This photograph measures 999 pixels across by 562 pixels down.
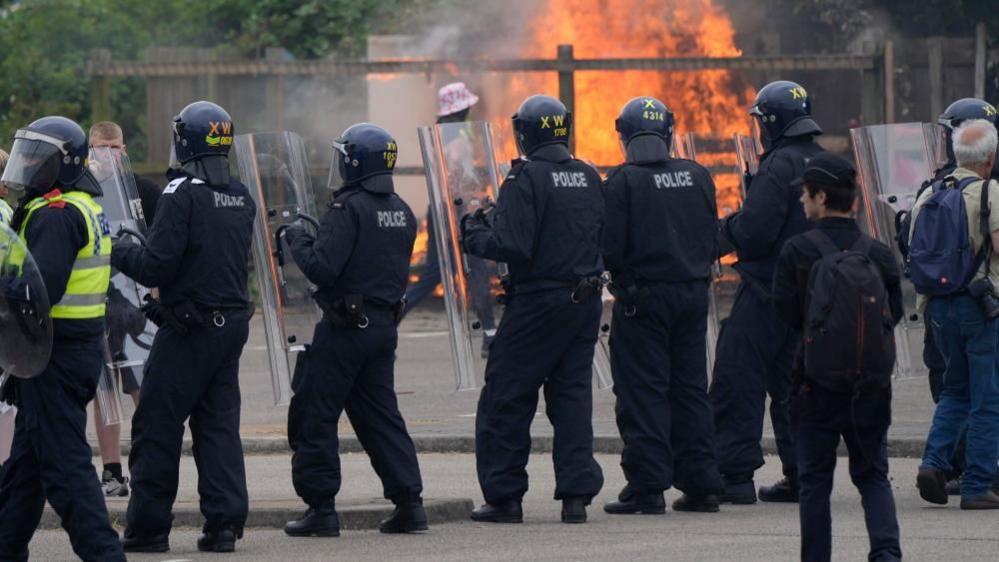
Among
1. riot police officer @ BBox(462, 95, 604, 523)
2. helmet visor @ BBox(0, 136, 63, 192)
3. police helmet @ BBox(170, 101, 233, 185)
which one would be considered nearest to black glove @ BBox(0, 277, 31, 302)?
helmet visor @ BBox(0, 136, 63, 192)

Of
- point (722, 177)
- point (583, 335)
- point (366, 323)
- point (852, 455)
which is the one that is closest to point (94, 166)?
point (366, 323)

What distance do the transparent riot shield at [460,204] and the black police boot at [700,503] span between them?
6.10 ft

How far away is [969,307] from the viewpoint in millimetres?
9250

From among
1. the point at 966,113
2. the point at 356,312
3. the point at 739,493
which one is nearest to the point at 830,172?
the point at 356,312

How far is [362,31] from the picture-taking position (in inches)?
878

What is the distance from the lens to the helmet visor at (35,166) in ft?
25.1

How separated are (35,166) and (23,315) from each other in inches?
27.5

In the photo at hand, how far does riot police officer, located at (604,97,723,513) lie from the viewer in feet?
30.8

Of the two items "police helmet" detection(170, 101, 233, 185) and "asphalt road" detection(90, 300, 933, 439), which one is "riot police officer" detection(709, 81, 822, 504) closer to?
"asphalt road" detection(90, 300, 933, 439)

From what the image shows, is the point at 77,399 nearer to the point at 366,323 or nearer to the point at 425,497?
the point at 366,323

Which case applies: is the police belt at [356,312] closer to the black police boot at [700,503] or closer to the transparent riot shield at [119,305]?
the transparent riot shield at [119,305]

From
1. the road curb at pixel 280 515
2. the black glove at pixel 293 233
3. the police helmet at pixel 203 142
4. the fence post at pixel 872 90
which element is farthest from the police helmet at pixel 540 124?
the fence post at pixel 872 90

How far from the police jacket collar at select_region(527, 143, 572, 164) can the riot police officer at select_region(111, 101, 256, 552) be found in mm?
1493

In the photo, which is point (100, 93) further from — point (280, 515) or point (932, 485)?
point (932, 485)
